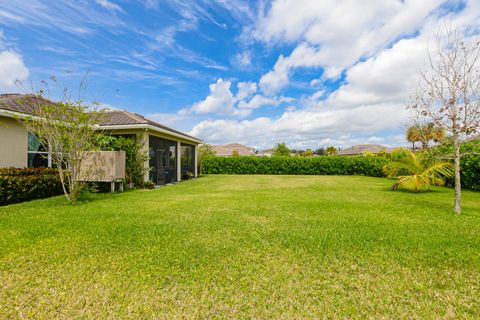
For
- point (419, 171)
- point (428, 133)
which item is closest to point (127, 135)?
point (428, 133)

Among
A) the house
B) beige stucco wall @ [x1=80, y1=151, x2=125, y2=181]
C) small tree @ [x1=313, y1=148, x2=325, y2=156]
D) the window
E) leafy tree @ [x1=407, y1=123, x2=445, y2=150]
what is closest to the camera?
leafy tree @ [x1=407, y1=123, x2=445, y2=150]

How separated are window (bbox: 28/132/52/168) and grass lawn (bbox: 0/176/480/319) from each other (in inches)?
191

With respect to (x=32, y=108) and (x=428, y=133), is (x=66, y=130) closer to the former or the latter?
(x=32, y=108)

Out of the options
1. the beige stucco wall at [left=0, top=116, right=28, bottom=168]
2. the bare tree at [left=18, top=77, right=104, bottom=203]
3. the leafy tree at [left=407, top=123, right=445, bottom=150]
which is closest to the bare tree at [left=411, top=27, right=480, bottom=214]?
the leafy tree at [left=407, top=123, right=445, bottom=150]

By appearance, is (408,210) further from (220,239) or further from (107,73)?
(107,73)

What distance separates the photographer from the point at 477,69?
626 cm

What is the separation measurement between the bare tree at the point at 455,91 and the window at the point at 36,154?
13644 mm

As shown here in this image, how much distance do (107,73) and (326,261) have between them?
1345 centimetres

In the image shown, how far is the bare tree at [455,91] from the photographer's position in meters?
6.21

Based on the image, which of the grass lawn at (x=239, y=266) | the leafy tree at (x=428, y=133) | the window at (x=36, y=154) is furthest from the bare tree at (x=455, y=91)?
the window at (x=36, y=154)

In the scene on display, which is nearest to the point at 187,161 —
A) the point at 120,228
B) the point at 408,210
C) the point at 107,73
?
the point at 107,73

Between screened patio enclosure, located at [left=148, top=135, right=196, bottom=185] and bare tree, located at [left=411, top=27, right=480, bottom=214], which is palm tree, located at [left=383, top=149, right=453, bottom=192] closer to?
bare tree, located at [left=411, top=27, right=480, bottom=214]

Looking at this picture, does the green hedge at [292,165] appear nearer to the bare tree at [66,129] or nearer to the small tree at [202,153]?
the small tree at [202,153]

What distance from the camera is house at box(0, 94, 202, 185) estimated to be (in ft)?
29.2
